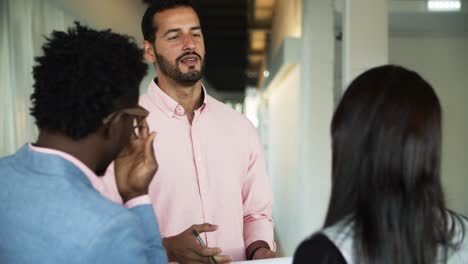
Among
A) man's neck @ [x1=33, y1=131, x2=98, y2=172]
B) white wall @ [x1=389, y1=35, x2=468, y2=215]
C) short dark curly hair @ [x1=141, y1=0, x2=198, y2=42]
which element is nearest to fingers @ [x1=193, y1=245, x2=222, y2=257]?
man's neck @ [x1=33, y1=131, x2=98, y2=172]

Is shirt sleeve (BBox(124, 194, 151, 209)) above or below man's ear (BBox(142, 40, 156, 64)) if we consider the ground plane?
below

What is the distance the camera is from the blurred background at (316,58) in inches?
150

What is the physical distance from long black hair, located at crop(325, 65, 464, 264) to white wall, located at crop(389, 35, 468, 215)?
19.0 ft

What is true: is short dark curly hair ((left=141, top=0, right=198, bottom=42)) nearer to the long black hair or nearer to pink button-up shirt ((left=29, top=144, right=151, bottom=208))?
pink button-up shirt ((left=29, top=144, right=151, bottom=208))

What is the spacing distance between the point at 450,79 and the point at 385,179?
6111 millimetres

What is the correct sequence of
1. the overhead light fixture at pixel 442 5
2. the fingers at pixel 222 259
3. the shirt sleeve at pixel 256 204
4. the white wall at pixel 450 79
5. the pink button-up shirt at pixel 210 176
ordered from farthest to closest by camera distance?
the white wall at pixel 450 79 < the overhead light fixture at pixel 442 5 < the shirt sleeve at pixel 256 204 < the pink button-up shirt at pixel 210 176 < the fingers at pixel 222 259

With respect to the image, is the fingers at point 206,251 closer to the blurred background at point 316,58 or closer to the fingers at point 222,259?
the fingers at point 222,259

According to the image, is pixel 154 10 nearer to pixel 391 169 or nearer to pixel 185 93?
pixel 185 93

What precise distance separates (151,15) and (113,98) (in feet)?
3.72

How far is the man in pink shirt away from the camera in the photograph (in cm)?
210

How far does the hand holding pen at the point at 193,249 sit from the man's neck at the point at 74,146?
585mm

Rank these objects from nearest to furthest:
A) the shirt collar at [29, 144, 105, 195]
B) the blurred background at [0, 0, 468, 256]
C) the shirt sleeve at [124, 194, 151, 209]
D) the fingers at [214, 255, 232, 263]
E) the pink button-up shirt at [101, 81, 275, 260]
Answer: the shirt collar at [29, 144, 105, 195]
the shirt sleeve at [124, 194, 151, 209]
the fingers at [214, 255, 232, 263]
the pink button-up shirt at [101, 81, 275, 260]
the blurred background at [0, 0, 468, 256]

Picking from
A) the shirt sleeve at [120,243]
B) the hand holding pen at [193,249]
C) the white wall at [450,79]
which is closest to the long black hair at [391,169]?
the shirt sleeve at [120,243]

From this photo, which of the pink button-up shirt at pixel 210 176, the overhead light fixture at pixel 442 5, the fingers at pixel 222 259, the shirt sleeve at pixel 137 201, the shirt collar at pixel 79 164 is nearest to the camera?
the shirt collar at pixel 79 164
